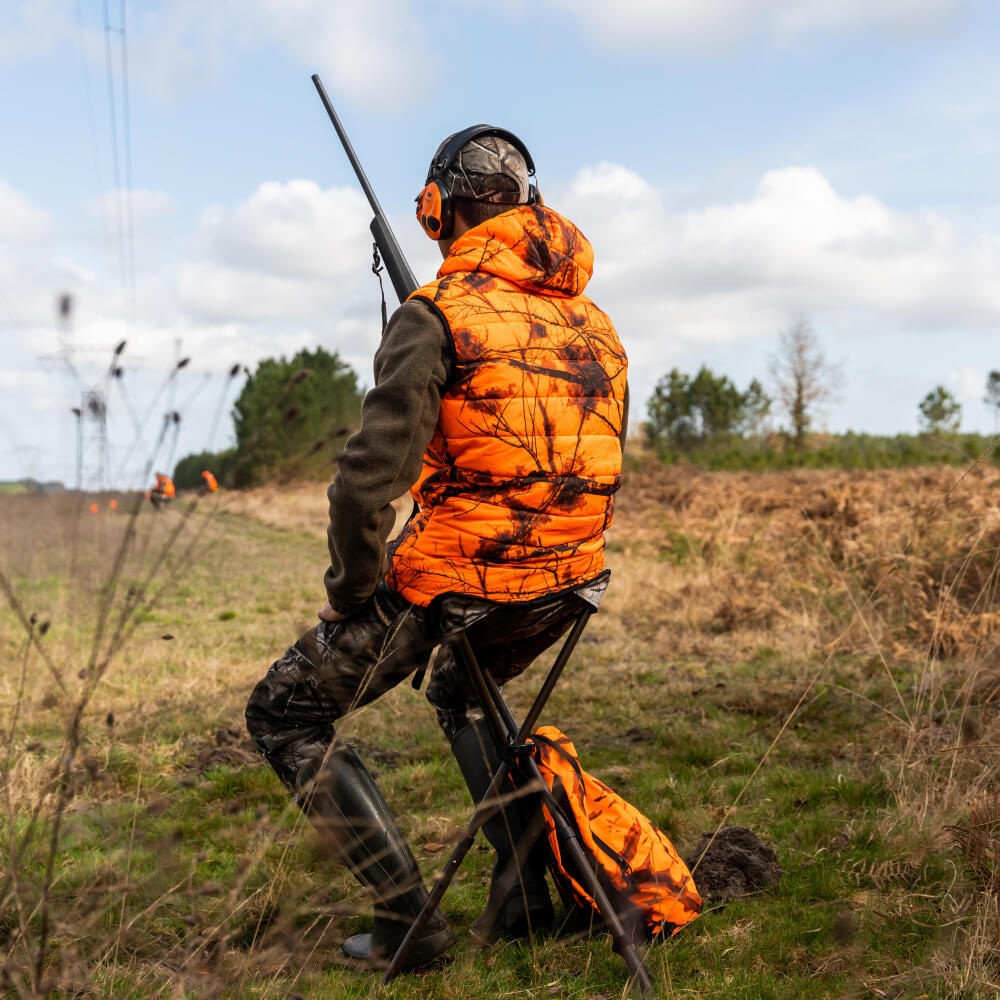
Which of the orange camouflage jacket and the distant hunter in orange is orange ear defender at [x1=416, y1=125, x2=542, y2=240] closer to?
the orange camouflage jacket

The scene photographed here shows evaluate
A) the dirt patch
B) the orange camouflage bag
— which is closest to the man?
the orange camouflage bag

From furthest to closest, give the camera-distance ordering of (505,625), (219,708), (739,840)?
(219,708) → (739,840) → (505,625)

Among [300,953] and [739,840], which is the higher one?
[739,840]

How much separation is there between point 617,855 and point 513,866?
1.09 feet

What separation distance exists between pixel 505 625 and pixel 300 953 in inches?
48.9

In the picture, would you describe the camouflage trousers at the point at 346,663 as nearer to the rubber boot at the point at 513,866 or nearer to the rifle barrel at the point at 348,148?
the rubber boot at the point at 513,866

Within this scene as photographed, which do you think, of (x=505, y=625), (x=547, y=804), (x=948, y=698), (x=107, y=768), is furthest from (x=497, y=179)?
(x=948, y=698)

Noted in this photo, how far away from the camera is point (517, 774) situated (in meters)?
Answer: 2.87

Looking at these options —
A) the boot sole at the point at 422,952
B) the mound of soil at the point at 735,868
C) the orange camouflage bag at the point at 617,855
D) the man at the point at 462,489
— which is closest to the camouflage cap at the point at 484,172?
the man at the point at 462,489

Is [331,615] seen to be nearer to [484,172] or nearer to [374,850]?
[374,850]

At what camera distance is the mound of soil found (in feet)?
10.3

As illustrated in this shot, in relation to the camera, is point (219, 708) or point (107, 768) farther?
point (219, 708)

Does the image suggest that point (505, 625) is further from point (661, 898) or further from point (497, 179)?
point (497, 179)

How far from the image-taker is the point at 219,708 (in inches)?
213
